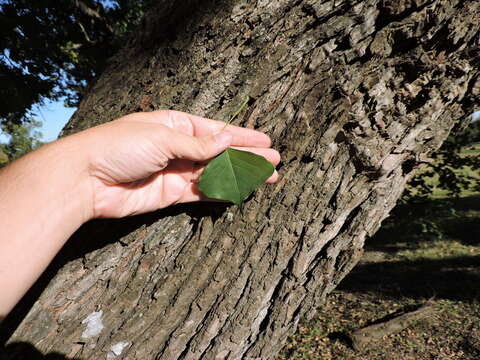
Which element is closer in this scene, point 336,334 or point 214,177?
point 214,177

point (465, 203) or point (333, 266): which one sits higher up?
point (333, 266)

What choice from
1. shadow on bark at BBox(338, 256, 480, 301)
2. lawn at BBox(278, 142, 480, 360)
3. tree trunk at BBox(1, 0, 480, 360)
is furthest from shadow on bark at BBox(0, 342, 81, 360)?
shadow on bark at BBox(338, 256, 480, 301)

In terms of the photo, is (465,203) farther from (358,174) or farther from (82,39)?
(82,39)

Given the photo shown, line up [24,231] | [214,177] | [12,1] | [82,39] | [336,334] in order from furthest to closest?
[82,39], [336,334], [12,1], [214,177], [24,231]

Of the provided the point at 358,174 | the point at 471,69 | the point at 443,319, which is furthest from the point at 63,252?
the point at 443,319

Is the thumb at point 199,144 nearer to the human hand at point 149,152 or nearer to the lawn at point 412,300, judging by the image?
the human hand at point 149,152

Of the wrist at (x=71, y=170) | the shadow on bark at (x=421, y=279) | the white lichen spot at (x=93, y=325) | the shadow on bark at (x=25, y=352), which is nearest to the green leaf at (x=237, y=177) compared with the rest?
the wrist at (x=71, y=170)

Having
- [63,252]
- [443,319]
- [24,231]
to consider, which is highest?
[24,231]

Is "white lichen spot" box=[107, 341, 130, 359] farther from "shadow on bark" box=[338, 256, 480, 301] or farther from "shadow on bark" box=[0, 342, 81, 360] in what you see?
"shadow on bark" box=[338, 256, 480, 301]

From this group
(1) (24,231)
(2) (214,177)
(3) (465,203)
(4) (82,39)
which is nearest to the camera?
(1) (24,231)
